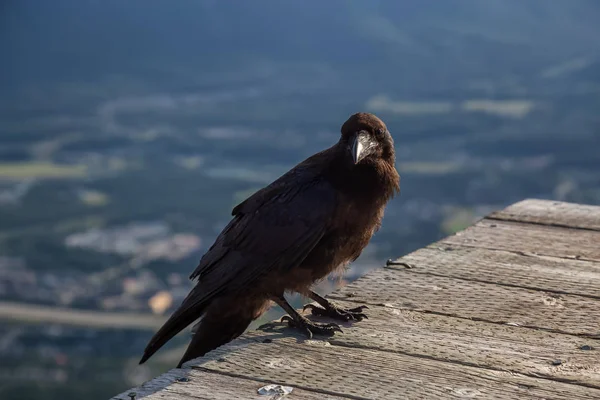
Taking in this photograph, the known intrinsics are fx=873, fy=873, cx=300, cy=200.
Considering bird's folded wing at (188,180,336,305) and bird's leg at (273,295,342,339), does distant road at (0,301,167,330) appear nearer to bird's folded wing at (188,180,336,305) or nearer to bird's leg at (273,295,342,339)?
bird's folded wing at (188,180,336,305)

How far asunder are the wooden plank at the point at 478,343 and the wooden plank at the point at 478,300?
9 cm

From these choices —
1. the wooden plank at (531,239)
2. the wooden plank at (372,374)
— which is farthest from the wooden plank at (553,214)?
the wooden plank at (372,374)

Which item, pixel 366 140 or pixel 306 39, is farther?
pixel 306 39

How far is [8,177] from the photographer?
3912 cm

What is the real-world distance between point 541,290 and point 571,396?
1.08 metres

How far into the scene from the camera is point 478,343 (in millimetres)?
2896

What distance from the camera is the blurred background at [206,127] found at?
2392 centimetres

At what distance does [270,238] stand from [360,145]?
1.87ft

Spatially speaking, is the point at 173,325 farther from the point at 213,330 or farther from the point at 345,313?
the point at 345,313

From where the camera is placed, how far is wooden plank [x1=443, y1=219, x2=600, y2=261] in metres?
4.08

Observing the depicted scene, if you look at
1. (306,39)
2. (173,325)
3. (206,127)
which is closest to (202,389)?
(173,325)

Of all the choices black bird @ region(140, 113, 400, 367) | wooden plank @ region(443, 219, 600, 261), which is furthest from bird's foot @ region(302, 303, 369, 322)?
wooden plank @ region(443, 219, 600, 261)

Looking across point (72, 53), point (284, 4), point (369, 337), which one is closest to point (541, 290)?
point (369, 337)

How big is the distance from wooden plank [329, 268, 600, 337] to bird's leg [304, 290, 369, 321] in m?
0.07
